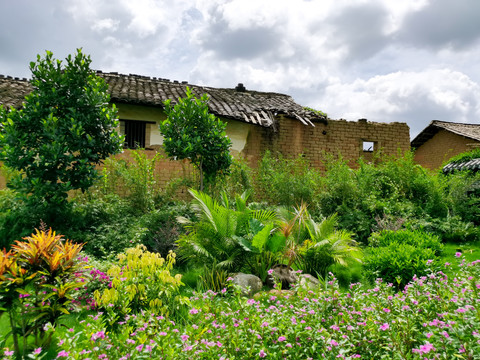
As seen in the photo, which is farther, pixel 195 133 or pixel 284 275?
pixel 195 133

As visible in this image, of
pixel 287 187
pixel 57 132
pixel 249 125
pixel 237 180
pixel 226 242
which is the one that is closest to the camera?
pixel 226 242

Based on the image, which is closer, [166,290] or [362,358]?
[362,358]

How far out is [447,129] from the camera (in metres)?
19.0

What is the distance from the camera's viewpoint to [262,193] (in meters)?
10.3

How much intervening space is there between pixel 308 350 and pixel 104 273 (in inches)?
117

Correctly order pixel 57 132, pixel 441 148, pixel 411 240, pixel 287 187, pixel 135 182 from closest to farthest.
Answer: pixel 411 240, pixel 57 132, pixel 135 182, pixel 287 187, pixel 441 148

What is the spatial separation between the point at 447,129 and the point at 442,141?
1.25 metres

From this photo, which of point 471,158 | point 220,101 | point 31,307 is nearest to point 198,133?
point 220,101

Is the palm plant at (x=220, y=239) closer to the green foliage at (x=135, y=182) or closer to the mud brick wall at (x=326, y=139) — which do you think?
the green foliage at (x=135, y=182)

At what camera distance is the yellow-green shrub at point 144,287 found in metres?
3.93

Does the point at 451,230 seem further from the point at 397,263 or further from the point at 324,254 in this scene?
the point at 324,254

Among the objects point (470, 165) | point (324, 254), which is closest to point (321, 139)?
point (470, 165)

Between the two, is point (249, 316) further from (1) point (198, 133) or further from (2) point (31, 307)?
(1) point (198, 133)

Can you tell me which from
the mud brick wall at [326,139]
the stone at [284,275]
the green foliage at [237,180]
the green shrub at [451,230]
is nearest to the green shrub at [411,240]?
the green shrub at [451,230]
